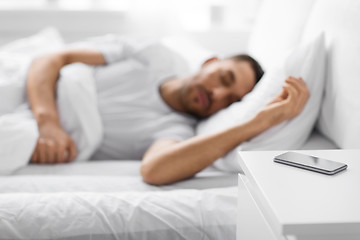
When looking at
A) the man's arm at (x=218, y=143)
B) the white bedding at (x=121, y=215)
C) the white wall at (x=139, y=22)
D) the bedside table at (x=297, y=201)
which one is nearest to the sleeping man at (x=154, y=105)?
the man's arm at (x=218, y=143)

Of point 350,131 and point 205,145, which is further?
point 205,145

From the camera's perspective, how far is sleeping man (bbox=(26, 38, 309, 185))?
1.13m

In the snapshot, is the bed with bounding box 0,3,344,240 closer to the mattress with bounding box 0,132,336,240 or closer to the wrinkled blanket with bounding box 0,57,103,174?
the mattress with bounding box 0,132,336,240

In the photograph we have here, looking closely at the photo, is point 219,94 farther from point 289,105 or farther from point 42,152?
point 42,152

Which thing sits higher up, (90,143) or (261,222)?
(261,222)

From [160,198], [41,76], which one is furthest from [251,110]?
[41,76]

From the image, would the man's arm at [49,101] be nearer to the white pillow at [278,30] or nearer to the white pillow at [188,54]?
the white pillow at [188,54]

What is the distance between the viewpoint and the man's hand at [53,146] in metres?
1.29

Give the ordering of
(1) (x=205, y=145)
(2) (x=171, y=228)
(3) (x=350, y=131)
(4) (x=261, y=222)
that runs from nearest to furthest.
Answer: (4) (x=261, y=222) → (2) (x=171, y=228) → (3) (x=350, y=131) → (1) (x=205, y=145)

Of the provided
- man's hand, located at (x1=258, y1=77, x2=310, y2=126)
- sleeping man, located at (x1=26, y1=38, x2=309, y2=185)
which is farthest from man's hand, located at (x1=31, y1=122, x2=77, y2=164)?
man's hand, located at (x1=258, y1=77, x2=310, y2=126)

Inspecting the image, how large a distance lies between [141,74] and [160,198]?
754 mm

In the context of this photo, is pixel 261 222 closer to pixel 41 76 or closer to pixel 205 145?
pixel 205 145

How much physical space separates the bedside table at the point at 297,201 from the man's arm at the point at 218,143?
0.34 meters

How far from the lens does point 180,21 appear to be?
243 centimetres
